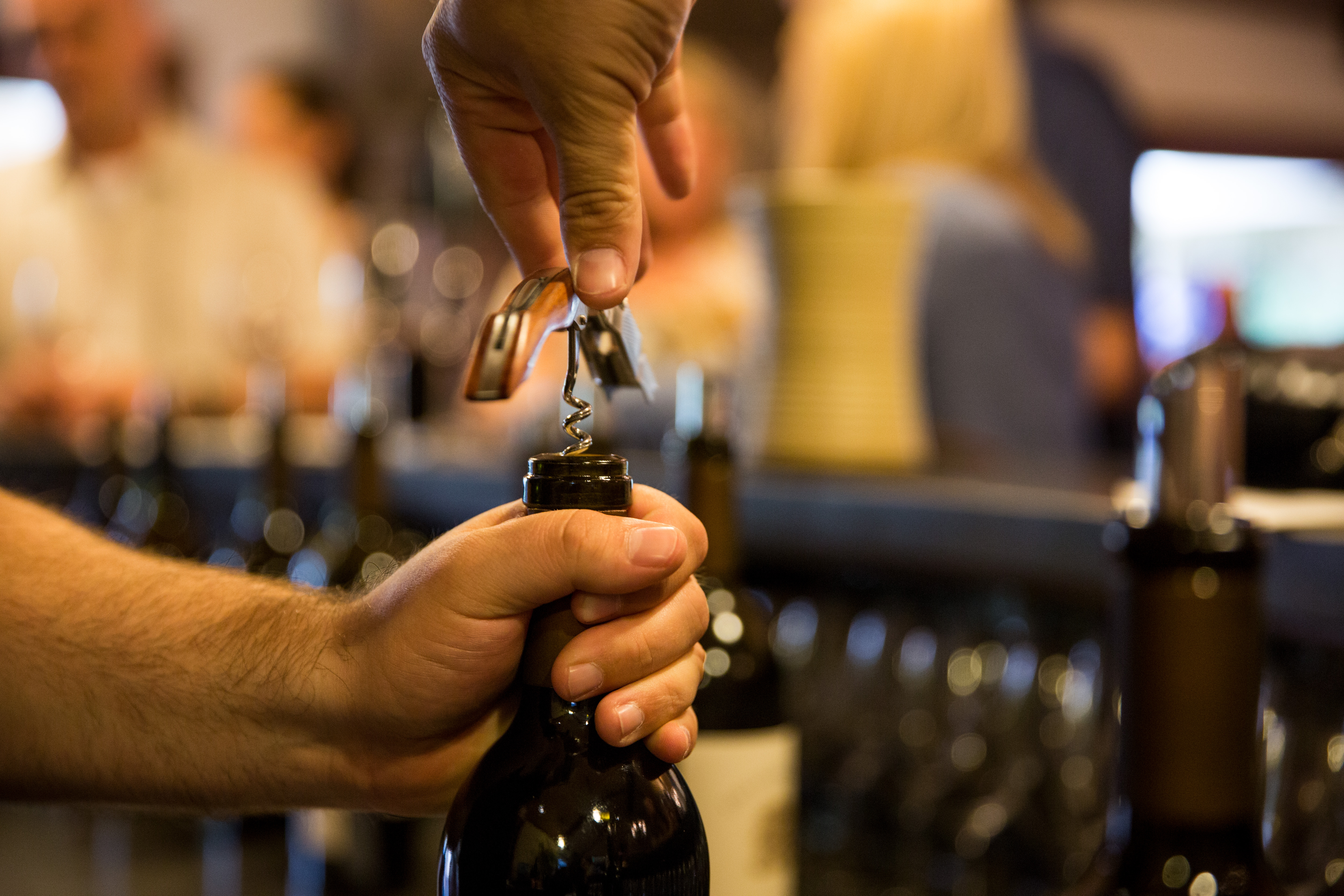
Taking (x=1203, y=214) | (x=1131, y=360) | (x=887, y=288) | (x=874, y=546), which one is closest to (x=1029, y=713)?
(x=874, y=546)

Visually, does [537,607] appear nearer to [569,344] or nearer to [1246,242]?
[569,344]

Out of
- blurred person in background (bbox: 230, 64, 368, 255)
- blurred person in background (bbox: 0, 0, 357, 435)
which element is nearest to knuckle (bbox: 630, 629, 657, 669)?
blurred person in background (bbox: 0, 0, 357, 435)

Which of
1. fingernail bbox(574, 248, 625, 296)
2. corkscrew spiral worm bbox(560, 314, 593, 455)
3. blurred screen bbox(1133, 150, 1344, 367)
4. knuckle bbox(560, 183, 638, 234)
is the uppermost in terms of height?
blurred screen bbox(1133, 150, 1344, 367)

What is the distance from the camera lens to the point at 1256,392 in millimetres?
973

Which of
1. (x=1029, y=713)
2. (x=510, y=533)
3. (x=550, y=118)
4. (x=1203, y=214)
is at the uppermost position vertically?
(x=1203, y=214)

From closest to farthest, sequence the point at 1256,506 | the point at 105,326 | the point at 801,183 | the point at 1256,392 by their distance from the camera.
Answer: the point at 1256,506
the point at 1256,392
the point at 801,183
the point at 105,326

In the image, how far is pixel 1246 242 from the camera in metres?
8.70

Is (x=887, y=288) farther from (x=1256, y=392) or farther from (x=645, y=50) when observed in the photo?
(x=645, y=50)

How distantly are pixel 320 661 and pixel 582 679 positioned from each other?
0.16m

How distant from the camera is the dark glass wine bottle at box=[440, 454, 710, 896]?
41 cm

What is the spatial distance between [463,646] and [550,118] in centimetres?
19

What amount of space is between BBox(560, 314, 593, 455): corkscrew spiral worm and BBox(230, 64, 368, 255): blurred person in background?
541 cm

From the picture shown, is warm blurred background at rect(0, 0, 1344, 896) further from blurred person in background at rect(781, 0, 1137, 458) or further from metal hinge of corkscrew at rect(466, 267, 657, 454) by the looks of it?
metal hinge of corkscrew at rect(466, 267, 657, 454)

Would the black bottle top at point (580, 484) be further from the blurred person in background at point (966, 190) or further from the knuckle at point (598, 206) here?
the blurred person in background at point (966, 190)
